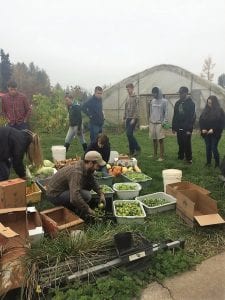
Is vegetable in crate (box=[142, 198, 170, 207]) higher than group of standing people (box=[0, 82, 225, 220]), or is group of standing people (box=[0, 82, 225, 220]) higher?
group of standing people (box=[0, 82, 225, 220])

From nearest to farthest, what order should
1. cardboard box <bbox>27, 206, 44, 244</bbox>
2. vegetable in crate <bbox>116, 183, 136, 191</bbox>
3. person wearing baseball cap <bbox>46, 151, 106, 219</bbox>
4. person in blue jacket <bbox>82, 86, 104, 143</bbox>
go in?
cardboard box <bbox>27, 206, 44, 244</bbox> < person wearing baseball cap <bbox>46, 151, 106, 219</bbox> < vegetable in crate <bbox>116, 183, 136, 191</bbox> < person in blue jacket <bbox>82, 86, 104, 143</bbox>

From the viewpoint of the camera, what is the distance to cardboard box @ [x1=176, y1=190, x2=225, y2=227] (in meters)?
5.03

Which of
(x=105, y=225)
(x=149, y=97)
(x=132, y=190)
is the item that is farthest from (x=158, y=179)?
(x=149, y=97)

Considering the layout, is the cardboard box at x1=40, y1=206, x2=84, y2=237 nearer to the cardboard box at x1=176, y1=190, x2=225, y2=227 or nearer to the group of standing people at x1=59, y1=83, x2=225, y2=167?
the cardboard box at x1=176, y1=190, x2=225, y2=227

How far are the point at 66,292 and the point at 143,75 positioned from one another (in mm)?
15536

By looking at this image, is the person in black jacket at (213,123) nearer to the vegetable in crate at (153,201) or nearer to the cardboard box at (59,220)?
the vegetable in crate at (153,201)

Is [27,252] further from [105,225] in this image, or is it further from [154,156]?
[154,156]

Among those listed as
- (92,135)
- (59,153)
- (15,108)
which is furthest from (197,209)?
(15,108)

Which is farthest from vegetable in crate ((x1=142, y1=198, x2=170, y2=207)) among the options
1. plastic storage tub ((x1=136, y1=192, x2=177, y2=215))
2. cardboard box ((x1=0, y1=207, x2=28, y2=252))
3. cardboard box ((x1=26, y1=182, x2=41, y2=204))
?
cardboard box ((x1=0, y1=207, x2=28, y2=252))

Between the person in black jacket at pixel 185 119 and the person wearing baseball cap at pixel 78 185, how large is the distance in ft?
13.3

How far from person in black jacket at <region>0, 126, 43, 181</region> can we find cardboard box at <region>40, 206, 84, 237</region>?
0.93 metres

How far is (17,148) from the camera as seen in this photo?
17.2 ft

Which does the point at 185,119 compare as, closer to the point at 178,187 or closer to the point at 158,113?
the point at 158,113

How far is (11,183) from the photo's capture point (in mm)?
5109
